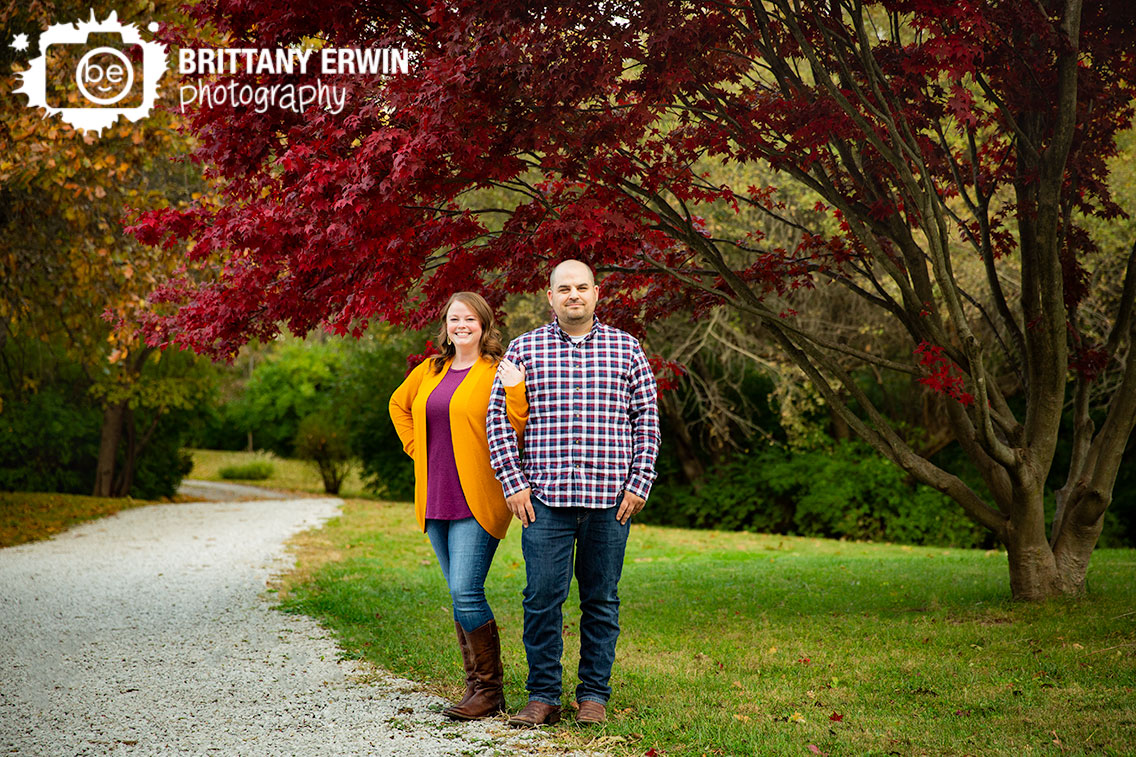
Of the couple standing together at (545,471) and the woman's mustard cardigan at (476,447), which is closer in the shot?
the couple standing together at (545,471)

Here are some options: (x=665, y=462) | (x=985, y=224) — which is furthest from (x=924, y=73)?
(x=665, y=462)

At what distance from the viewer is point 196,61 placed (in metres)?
6.17

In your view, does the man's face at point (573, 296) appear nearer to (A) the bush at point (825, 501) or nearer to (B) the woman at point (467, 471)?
(B) the woman at point (467, 471)

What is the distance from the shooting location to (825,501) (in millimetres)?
15086

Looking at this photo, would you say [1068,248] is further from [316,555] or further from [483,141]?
[316,555]

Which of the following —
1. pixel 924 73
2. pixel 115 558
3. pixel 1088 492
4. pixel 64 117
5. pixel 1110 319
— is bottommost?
pixel 115 558

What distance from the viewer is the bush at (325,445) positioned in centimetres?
1969

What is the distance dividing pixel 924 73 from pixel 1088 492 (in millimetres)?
3131

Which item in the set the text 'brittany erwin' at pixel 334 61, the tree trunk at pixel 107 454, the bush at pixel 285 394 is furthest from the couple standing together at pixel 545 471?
the bush at pixel 285 394

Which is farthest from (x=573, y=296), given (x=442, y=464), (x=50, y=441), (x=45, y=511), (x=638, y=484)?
(x=50, y=441)

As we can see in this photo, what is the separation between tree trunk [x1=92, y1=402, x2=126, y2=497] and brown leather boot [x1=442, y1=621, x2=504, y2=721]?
51.2ft

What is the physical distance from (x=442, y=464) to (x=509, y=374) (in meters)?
0.51

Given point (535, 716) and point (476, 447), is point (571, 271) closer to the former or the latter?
point (476, 447)

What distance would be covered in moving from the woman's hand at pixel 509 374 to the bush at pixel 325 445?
16.4 meters
